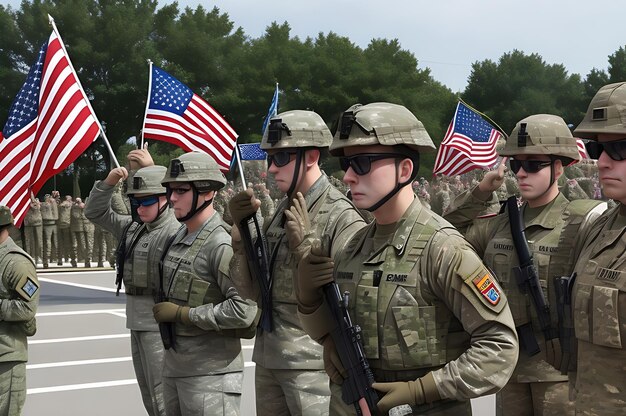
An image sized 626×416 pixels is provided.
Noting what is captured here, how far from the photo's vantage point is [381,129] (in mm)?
3873

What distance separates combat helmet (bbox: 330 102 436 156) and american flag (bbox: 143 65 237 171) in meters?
6.71

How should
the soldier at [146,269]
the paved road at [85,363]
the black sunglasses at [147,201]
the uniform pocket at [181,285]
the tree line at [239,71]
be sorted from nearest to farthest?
the uniform pocket at [181,285]
the soldier at [146,269]
the black sunglasses at [147,201]
the paved road at [85,363]
the tree line at [239,71]

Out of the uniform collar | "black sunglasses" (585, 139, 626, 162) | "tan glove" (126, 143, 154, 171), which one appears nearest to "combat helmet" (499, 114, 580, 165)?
the uniform collar

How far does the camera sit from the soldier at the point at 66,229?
29.4 metres

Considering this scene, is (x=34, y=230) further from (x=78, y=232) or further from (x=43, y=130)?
(x=43, y=130)

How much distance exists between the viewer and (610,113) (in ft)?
13.1

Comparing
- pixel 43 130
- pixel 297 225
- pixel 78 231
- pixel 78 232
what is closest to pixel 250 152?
pixel 78 231

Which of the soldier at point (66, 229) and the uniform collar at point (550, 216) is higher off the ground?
the uniform collar at point (550, 216)

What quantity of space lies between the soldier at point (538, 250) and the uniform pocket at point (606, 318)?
61.8 inches

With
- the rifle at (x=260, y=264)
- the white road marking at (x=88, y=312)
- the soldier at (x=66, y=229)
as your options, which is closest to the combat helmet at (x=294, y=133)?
the rifle at (x=260, y=264)

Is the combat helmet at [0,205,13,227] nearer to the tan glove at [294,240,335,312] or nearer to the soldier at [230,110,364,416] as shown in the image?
the soldier at [230,110,364,416]

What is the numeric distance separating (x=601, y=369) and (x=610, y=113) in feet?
3.51

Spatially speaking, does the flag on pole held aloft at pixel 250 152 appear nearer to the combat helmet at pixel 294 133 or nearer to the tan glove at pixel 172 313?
the tan glove at pixel 172 313

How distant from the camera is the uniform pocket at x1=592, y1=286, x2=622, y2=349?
12.5 ft
